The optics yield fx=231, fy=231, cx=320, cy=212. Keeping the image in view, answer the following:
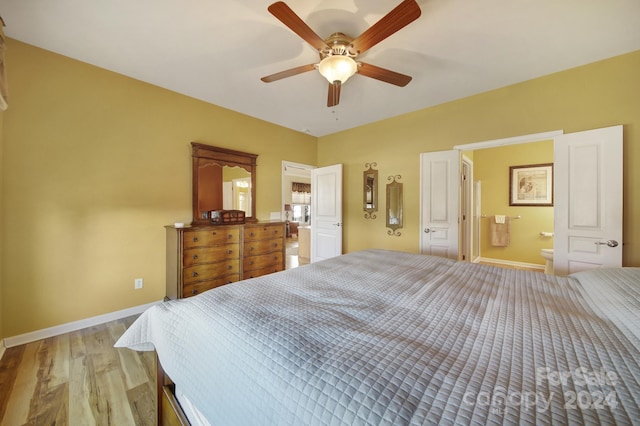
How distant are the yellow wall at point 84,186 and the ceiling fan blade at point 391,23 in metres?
2.42

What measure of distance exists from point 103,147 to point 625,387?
3732mm

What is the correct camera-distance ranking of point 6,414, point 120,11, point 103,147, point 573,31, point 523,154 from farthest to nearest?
1. point 523,154
2. point 103,147
3. point 573,31
4. point 120,11
5. point 6,414

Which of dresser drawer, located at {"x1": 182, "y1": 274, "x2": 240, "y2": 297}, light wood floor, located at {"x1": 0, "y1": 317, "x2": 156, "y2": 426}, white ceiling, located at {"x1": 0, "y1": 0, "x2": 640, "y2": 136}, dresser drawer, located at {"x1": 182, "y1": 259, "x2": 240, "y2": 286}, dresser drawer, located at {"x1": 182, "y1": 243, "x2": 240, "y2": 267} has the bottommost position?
light wood floor, located at {"x1": 0, "y1": 317, "x2": 156, "y2": 426}

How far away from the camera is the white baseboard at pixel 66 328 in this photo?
2.02 m

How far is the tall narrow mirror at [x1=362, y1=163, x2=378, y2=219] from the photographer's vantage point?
397 cm

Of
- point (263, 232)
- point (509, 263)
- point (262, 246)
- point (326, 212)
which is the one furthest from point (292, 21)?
point (509, 263)

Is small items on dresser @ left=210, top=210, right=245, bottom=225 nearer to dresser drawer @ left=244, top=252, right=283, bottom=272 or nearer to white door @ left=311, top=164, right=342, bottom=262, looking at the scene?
dresser drawer @ left=244, top=252, right=283, bottom=272

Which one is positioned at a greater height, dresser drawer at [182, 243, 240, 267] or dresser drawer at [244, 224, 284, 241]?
dresser drawer at [244, 224, 284, 241]

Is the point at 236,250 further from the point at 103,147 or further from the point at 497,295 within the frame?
the point at 497,295

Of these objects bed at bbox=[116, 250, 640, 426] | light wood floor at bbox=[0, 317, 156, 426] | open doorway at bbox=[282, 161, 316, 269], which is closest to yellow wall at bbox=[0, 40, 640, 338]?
light wood floor at bbox=[0, 317, 156, 426]

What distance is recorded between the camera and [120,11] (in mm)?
1739

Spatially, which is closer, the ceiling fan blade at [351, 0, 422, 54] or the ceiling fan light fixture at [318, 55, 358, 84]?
the ceiling fan blade at [351, 0, 422, 54]

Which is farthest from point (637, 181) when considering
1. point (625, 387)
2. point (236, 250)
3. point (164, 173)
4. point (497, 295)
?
point (164, 173)

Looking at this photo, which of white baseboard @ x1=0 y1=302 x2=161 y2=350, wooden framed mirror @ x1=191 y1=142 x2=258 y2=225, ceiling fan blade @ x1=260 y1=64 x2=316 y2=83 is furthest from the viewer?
wooden framed mirror @ x1=191 y1=142 x2=258 y2=225
